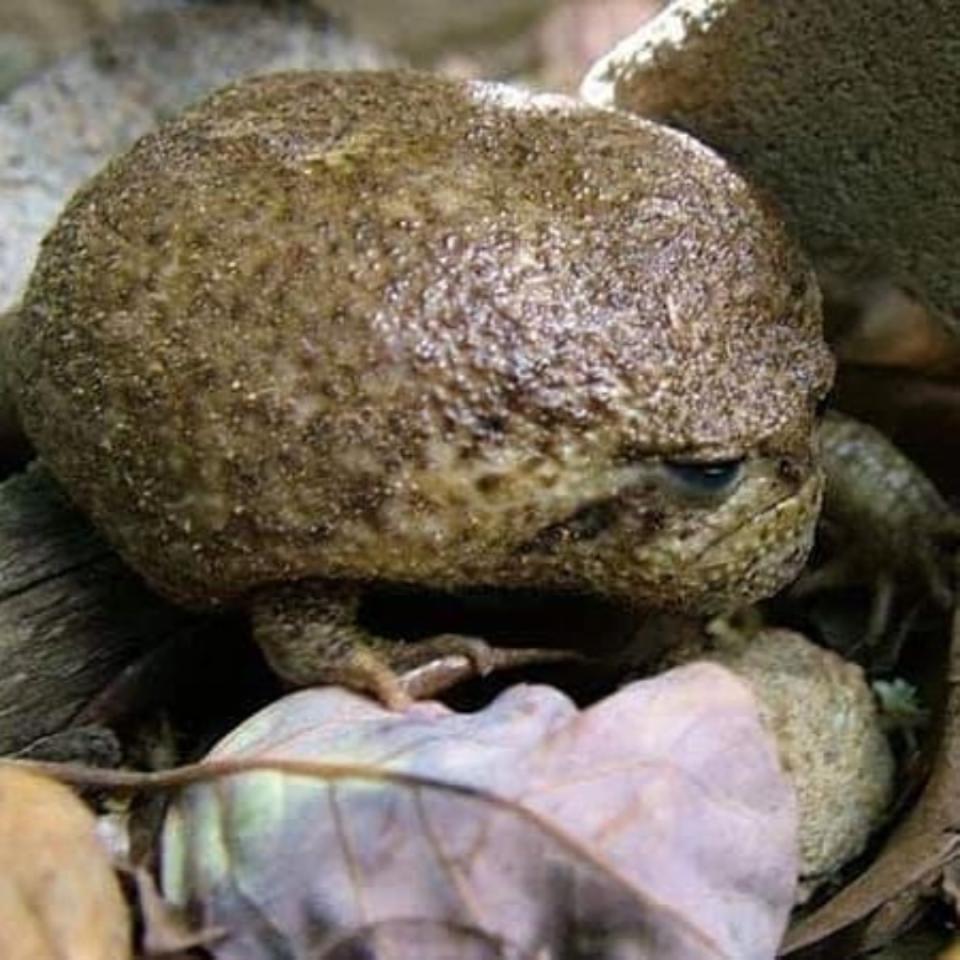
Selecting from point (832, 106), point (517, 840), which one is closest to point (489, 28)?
point (832, 106)

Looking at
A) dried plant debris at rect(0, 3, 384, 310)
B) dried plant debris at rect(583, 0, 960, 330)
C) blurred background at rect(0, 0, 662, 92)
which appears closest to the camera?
dried plant debris at rect(583, 0, 960, 330)

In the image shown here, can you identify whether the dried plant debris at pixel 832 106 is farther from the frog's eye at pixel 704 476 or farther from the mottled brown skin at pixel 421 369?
the frog's eye at pixel 704 476

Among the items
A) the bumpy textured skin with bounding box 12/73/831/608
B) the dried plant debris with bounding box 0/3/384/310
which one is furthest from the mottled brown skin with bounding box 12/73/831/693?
the dried plant debris with bounding box 0/3/384/310

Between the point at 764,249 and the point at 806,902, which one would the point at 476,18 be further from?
the point at 806,902

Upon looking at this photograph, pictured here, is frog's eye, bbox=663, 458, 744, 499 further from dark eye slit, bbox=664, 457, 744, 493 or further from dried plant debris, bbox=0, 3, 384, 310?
dried plant debris, bbox=0, 3, 384, 310

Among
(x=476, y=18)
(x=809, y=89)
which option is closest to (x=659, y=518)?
(x=809, y=89)

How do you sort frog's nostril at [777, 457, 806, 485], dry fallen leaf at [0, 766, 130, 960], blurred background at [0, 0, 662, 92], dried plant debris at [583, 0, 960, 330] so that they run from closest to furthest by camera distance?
dry fallen leaf at [0, 766, 130, 960] → frog's nostril at [777, 457, 806, 485] → dried plant debris at [583, 0, 960, 330] → blurred background at [0, 0, 662, 92]
